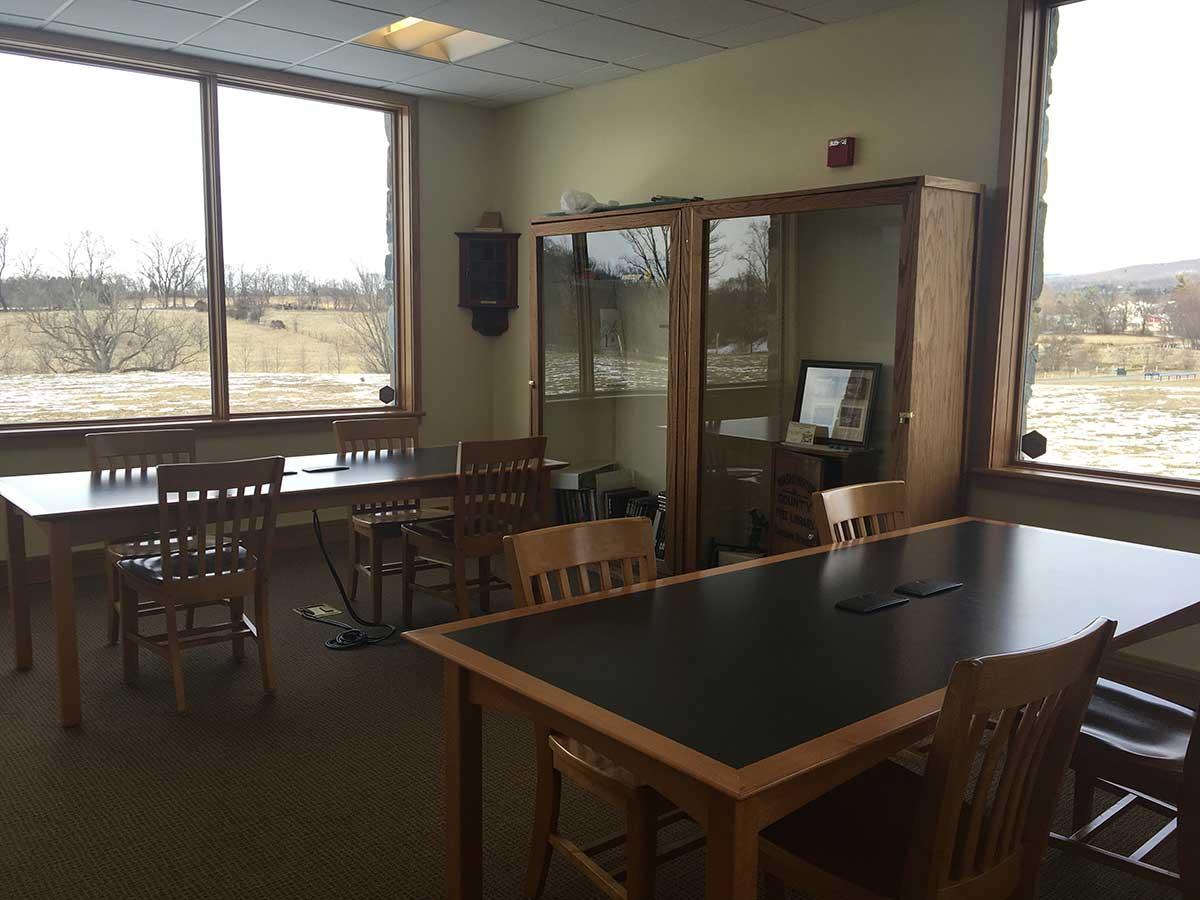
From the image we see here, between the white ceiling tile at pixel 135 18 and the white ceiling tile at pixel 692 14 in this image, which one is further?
the white ceiling tile at pixel 135 18

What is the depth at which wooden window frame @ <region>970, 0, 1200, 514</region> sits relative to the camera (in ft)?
12.4

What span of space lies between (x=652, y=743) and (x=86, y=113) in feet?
16.3

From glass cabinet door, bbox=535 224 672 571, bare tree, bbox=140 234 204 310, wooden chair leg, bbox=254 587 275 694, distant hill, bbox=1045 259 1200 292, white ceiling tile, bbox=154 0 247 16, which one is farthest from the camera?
bare tree, bbox=140 234 204 310

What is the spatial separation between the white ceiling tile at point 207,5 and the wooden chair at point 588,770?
3.25m

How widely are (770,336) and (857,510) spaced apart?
1.59 metres

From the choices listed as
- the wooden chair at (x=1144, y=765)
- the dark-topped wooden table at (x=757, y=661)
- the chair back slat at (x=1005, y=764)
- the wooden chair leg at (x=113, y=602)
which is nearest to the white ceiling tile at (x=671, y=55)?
the dark-topped wooden table at (x=757, y=661)

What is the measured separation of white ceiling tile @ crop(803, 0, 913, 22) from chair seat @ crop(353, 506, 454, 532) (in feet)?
8.74

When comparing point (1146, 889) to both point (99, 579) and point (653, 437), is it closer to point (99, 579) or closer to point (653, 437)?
point (653, 437)

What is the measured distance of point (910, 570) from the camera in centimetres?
243

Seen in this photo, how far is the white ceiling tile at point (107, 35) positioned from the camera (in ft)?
15.3

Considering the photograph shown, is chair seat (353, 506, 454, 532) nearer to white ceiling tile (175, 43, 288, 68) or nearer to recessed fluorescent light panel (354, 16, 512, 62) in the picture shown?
recessed fluorescent light panel (354, 16, 512, 62)

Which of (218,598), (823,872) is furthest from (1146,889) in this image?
(218,598)

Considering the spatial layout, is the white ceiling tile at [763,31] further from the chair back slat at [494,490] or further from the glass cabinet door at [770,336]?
the chair back slat at [494,490]

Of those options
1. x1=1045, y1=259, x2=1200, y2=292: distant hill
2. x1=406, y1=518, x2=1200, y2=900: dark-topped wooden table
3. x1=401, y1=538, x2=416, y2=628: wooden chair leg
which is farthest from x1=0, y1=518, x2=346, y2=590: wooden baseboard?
x1=1045, y1=259, x2=1200, y2=292: distant hill
